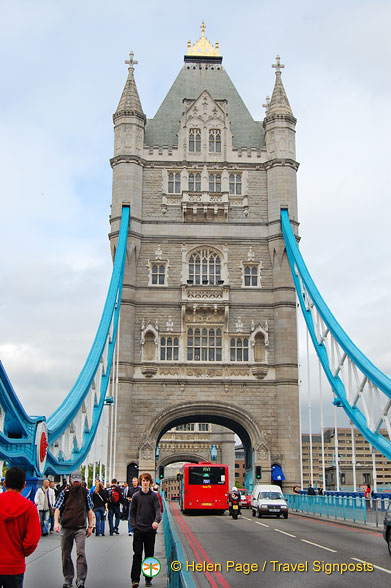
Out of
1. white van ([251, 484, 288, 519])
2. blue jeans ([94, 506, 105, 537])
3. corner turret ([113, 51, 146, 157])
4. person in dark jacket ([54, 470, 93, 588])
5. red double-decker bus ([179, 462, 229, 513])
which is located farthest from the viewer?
corner turret ([113, 51, 146, 157])

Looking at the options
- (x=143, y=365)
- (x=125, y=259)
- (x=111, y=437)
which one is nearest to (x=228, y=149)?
(x=125, y=259)

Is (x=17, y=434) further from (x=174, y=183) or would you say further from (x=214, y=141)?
(x=214, y=141)

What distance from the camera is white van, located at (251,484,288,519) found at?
80.7 feet

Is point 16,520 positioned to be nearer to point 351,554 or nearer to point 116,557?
point 116,557

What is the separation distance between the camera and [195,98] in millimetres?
42219

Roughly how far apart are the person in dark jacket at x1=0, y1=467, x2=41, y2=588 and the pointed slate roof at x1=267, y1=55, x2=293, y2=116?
36.6 metres

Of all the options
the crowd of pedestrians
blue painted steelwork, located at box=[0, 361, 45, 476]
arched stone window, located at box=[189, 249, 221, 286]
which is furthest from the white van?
arched stone window, located at box=[189, 249, 221, 286]

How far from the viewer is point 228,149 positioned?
3934 cm

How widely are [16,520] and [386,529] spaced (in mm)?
9293

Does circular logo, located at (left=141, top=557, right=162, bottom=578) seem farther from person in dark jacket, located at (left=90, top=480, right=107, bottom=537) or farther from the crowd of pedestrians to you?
person in dark jacket, located at (left=90, top=480, right=107, bottom=537)

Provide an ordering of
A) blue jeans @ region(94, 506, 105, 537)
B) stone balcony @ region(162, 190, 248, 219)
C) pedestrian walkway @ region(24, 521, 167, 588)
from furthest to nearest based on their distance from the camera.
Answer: stone balcony @ region(162, 190, 248, 219) → blue jeans @ region(94, 506, 105, 537) → pedestrian walkway @ region(24, 521, 167, 588)

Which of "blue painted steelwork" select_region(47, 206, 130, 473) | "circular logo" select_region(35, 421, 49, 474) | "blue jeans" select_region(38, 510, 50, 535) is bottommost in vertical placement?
"blue jeans" select_region(38, 510, 50, 535)

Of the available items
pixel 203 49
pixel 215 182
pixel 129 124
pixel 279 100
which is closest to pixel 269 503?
pixel 215 182

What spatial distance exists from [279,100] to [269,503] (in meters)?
24.6
